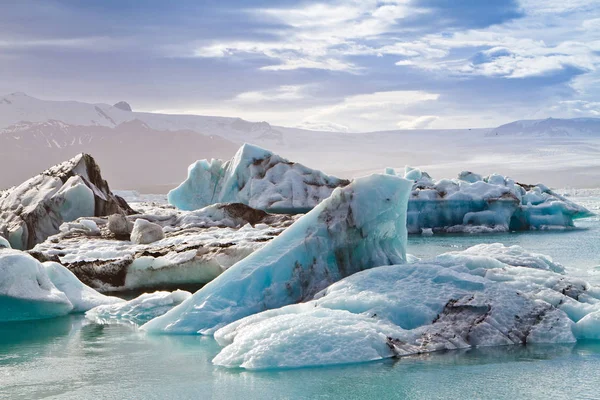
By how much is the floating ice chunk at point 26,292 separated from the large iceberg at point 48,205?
751 centimetres

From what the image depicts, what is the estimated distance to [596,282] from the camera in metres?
11.8

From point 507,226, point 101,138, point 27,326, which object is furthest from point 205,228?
point 101,138

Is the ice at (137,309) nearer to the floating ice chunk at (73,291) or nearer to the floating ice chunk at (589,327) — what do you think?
the floating ice chunk at (73,291)

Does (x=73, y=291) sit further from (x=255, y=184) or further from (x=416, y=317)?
(x=255, y=184)

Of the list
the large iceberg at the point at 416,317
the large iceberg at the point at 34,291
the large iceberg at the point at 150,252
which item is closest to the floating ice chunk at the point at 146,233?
the large iceberg at the point at 150,252

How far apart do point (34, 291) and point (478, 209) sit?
19.5 metres

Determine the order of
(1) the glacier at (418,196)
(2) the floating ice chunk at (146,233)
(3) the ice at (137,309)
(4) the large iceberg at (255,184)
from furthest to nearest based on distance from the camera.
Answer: (4) the large iceberg at (255,184), (1) the glacier at (418,196), (2) the floating ice chunk at (146,233), (3) the ice at (137,309)

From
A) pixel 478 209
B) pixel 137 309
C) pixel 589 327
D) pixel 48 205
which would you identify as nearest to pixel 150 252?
pixel 137 309

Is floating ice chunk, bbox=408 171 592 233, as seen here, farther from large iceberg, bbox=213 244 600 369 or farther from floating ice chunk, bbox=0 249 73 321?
floating ice chunk, bbox=0 249 73 321

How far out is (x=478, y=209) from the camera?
26.6 m

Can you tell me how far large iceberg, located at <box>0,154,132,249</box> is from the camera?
56.4ft

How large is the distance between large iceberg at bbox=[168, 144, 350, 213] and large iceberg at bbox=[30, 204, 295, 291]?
12.2 metres

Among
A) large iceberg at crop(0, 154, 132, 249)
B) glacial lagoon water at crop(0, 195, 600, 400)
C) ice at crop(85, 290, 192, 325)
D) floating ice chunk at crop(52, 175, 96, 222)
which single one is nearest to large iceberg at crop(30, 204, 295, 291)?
ice at crop(85, 290, 192, 325)

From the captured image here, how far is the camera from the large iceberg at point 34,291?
30.8 ft
